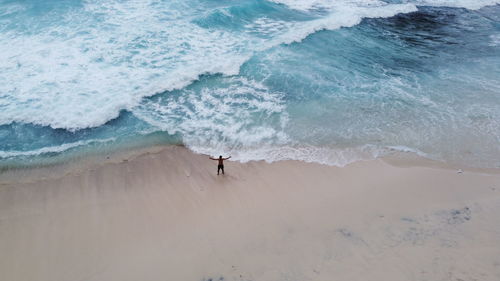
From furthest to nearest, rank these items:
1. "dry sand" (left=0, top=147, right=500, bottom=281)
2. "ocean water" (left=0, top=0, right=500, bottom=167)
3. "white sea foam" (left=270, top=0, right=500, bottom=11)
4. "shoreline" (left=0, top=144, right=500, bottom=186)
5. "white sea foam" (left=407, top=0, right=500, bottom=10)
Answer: "white sea foam" (left=407, top=0, right=500, bottom=10)
"white sea foam" (left=270, top=0, right=500, bottom=11)
"ocean water" (left=0, top=0, right=500, bottom=167)
"shoreline" (left=0, top=144, right=500, bottom=186)
"dry sand" (left=0, top=147, right=500, bottom=281)

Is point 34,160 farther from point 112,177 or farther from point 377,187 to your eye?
point 377,187

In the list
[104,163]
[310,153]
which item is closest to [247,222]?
[310,153]

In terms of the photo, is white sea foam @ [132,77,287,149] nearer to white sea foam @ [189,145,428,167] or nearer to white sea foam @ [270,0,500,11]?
white sea foam @ [189,145,428,167]

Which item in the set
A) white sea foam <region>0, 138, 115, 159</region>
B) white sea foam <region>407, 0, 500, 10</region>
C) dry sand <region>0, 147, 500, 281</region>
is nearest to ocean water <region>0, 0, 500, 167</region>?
white sea foam <region>0, 138, 115, 159</region>

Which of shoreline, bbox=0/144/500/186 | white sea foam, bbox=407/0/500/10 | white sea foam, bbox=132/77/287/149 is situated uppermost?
white sea foam, bbox=407/0/500/10

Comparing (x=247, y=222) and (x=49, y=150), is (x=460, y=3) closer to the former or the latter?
(x=247, y=222)

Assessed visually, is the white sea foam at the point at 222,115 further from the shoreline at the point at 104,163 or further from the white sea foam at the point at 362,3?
the white sea foam at the point at 362,3
